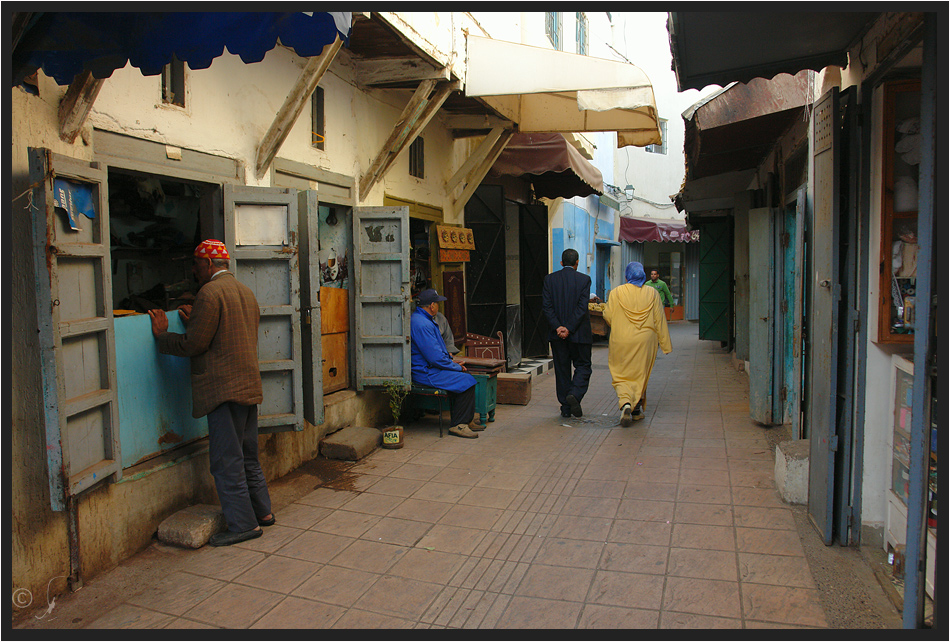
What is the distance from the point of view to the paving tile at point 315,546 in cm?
398

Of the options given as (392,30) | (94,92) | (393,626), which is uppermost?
(392,30)

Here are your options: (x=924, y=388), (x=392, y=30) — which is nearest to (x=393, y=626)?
(x=924, y=388)

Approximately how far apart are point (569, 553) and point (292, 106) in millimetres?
3652

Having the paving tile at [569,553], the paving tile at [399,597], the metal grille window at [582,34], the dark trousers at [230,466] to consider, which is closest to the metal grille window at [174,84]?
the dark trousers at [230,466]

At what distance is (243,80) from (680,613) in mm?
4518

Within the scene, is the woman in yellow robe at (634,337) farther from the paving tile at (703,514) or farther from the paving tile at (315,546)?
the paving tile at (315,546)

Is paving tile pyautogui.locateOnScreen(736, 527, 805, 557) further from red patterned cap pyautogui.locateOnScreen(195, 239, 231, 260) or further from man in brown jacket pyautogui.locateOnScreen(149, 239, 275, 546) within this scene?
red patterned cap pyautogui.locateOnScreen(195, 239, 231, 260)

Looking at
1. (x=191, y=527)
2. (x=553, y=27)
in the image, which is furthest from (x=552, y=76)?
(x=553, y=27)

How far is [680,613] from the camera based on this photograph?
126 inches

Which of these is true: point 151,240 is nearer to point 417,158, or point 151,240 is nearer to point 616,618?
point 417,158

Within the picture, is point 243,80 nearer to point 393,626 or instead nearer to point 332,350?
point 332,350

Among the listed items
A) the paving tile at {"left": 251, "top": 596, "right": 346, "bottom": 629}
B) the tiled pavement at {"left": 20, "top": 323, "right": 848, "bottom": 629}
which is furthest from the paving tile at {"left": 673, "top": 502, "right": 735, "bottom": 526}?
the paving tile at {"left": 251, "top": 596, "right": 346, "bottom": 629}

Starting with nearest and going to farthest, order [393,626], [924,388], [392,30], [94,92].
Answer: [924,388], [393,626], [94,92], [392,30]

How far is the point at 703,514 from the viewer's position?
454cm
